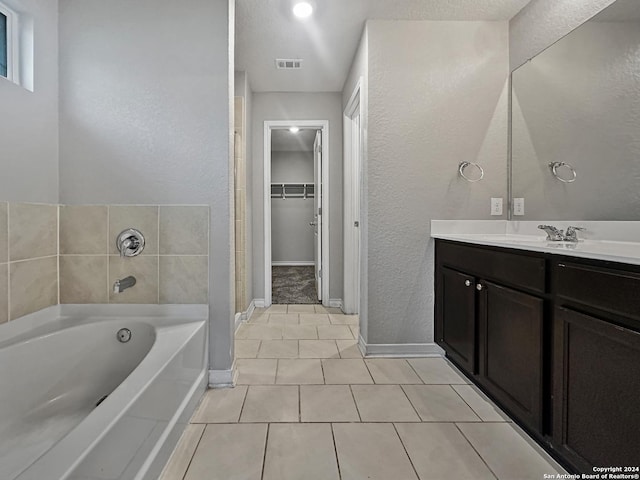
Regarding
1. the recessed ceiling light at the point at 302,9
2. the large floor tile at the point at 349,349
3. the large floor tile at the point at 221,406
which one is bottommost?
the large floor tile at the point at 221,406

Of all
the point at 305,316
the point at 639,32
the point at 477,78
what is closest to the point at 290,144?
the point at 305,316

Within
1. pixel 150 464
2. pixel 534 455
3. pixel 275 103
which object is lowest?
pixel 534 455

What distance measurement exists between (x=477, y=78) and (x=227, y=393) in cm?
264

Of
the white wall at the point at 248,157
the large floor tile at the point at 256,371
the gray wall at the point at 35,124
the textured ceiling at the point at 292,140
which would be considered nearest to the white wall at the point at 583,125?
the large floor tile at the point at 256,371

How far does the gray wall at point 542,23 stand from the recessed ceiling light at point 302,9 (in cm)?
141

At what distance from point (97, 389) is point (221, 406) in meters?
0.60

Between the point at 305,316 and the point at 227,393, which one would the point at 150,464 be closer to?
the point at 227,393

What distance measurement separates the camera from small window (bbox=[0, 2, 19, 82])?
1745 millimetres

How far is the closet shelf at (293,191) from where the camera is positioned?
7.32 m

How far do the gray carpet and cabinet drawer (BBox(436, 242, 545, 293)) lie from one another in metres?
2.31

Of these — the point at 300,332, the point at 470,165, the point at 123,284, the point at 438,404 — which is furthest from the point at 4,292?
the point at 470,165

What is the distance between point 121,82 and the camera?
6.70 feet

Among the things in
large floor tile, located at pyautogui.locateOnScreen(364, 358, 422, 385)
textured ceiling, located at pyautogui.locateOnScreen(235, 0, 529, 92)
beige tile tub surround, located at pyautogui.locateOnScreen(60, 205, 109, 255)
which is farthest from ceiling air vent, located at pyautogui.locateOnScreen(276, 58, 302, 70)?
large floor tile, located at pyautogui.locateOnScreen(364, 358, 422, 385)

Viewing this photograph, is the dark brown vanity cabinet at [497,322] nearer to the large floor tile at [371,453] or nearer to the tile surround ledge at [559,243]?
the tile surround ledge at [559,243]
